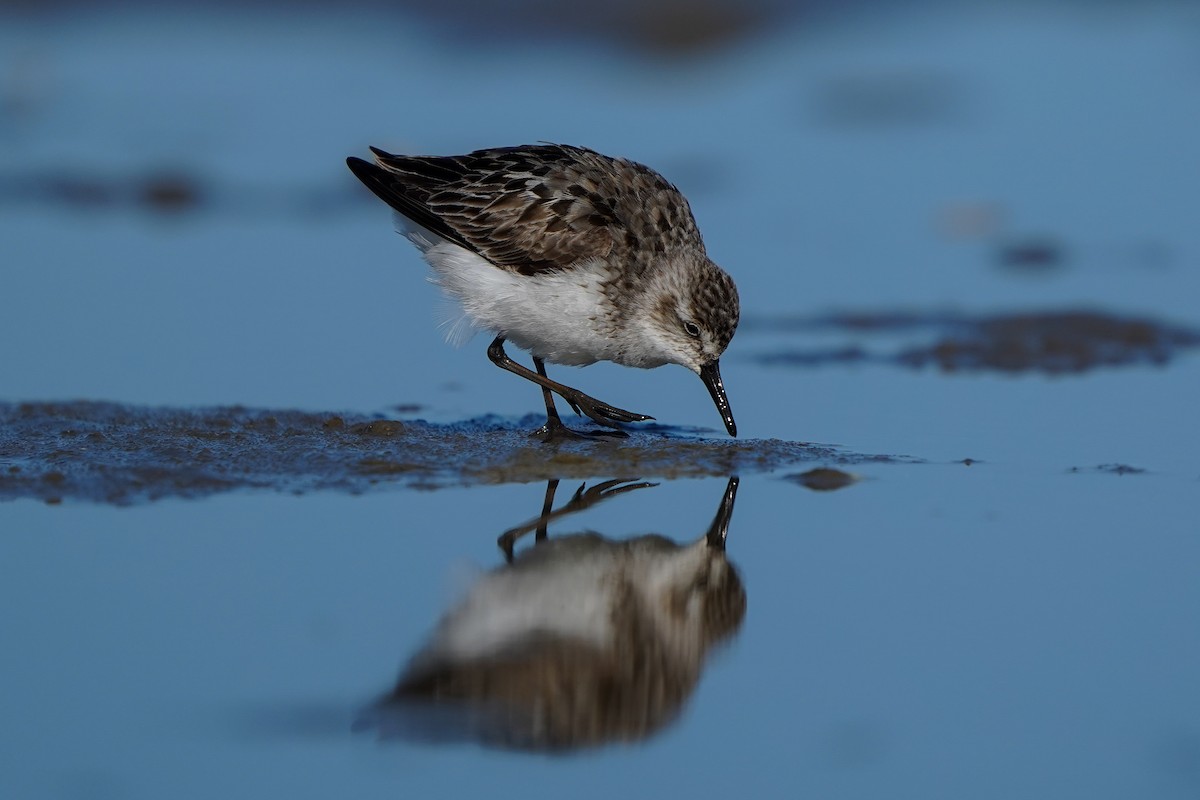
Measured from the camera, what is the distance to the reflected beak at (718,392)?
25.8ft

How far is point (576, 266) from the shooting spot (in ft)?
26.5

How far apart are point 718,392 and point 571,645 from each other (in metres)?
2.84

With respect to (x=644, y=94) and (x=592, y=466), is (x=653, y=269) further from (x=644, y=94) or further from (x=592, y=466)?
(x=644, y=94)

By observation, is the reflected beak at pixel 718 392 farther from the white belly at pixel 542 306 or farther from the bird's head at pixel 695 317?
the white belly at pixel 542 306

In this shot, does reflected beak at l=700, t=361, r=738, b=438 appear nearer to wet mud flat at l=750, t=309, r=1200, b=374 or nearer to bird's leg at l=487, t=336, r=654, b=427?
bird's leg at l=487, t=336, r=654, b=427

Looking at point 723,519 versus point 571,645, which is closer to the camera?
point 571,645

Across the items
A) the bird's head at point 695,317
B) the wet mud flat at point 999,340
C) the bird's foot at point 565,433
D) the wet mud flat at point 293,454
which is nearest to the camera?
the wet mud flat at point 293,454

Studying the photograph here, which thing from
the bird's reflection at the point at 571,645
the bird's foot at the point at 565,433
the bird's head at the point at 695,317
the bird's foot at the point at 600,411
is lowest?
the bird's reflection at the point at 571,645

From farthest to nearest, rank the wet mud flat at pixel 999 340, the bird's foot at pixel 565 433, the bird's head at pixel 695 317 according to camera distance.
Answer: the wet mud flat at pixel 999 340 < the bird's head at pixel 695 317 < the bird's foot at pixel 565 433

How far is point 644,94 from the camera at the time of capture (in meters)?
15.6

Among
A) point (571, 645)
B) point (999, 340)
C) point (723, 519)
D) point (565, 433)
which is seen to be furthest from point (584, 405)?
point (571, 645)

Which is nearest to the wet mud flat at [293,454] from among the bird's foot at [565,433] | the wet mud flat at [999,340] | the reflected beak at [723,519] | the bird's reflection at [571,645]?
the bird's foot at [565,433]

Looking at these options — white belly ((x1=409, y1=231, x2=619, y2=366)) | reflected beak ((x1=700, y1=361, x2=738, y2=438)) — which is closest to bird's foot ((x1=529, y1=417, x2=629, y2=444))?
white belly ((x1=409, y1=231, x2=619, y2=366))

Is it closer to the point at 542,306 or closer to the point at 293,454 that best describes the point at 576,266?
the point at 542,306
